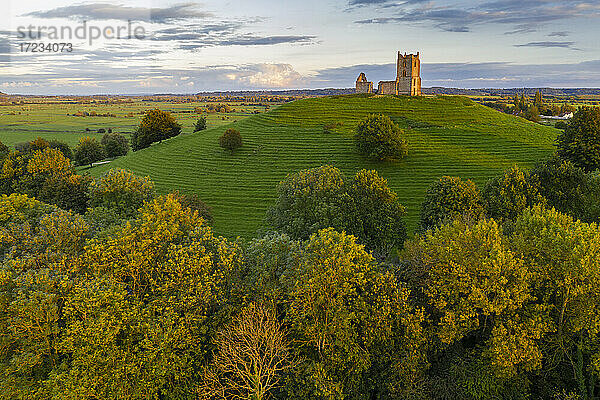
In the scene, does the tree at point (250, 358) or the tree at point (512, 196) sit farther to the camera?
the tree at point (512, 196)

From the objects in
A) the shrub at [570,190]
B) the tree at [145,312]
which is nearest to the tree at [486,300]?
the tree at [145,312]

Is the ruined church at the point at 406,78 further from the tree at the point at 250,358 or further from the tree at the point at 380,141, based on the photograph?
the tree at the point at 250,358

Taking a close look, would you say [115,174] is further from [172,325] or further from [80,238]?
[172,325]

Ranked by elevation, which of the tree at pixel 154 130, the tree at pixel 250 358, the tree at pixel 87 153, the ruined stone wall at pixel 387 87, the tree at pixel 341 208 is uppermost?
the ruined stone wall at pixel 387 87

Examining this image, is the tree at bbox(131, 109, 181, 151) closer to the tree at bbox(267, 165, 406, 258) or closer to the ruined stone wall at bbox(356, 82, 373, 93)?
the ruined stone wall at bbox(356, 82, 373, 93)

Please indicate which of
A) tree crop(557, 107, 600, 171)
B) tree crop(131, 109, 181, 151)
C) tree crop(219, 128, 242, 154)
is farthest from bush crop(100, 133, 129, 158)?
tree crop(557, 107, 600, 171)

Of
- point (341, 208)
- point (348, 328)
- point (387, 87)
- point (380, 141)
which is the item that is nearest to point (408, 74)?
point (387, 87)

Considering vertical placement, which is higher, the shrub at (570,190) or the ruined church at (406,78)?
the ruined church at (406,78)
